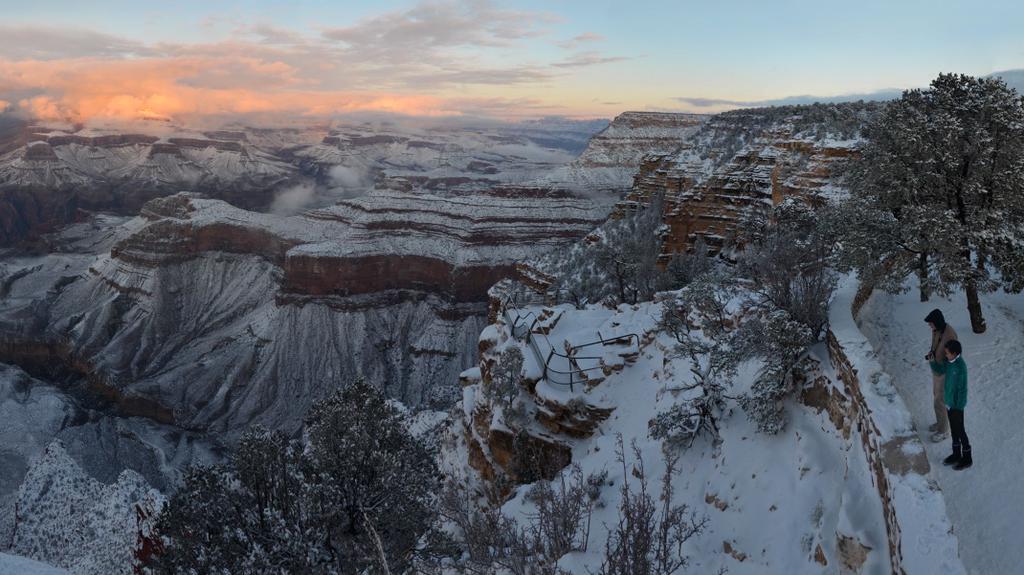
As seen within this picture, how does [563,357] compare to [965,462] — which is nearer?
[965,462]

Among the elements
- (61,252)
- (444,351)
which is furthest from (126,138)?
(444,351)

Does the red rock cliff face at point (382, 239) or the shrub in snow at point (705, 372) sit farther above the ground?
the shrub in snow at point (705, 372)

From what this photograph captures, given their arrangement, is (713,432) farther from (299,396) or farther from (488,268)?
(488,268)

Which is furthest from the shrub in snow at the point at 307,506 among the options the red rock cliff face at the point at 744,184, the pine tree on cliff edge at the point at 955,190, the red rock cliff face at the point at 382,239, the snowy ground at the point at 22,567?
the red rock cliff face at the point at 382,239

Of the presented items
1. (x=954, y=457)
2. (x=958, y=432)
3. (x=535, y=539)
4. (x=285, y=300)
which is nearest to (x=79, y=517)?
(x=535, y=539)

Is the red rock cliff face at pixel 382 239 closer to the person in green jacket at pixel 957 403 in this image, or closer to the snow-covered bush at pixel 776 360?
the snow-covered bush at pixel 776 360

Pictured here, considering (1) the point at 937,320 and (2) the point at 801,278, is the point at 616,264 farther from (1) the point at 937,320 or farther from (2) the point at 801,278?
(1) the point at 937,320
